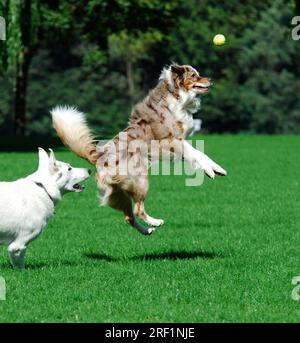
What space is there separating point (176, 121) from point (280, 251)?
7.13 feet

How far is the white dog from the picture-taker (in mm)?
8414

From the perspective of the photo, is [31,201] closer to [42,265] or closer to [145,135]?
[42,265]

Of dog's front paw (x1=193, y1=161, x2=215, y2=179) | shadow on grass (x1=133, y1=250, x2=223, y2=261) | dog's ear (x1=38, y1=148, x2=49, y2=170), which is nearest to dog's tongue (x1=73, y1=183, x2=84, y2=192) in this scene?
dog's ear (x1=38, y1=148, x2=49, y2=170)

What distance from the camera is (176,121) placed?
969 centimetres

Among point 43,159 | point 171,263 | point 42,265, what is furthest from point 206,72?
point 43,159

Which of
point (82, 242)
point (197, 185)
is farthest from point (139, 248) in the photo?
point (197, 185)

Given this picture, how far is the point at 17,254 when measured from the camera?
8.66 meters

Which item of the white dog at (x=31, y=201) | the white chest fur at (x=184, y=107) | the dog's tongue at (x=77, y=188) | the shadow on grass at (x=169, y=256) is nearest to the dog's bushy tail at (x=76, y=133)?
the white dog at (x=31, y=201)

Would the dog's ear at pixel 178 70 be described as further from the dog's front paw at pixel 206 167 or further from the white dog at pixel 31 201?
the white dog at pixel 31 201

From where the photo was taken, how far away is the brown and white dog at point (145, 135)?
9.42 meters

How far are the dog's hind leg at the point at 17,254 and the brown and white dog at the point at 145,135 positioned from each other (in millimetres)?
1279

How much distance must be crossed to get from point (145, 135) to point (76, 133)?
791mm
